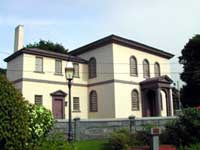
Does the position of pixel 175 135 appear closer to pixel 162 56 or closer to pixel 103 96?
pixel 103 96

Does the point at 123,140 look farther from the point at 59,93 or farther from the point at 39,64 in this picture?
the point at 39,64

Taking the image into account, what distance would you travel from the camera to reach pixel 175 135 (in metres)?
14.2

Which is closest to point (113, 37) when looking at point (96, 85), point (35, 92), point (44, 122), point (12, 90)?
point (96, 85)

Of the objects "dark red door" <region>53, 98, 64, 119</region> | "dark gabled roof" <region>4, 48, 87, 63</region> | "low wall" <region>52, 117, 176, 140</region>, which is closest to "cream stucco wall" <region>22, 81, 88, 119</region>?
"dark red door" <region>53, 98, 64, 119</region>

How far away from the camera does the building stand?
93.4ft

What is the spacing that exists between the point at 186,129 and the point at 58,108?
58.3ft

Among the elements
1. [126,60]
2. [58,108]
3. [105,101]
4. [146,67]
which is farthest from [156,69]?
[58,108]

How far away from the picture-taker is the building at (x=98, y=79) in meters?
28.5

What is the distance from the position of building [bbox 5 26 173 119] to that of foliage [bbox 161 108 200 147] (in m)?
14.6

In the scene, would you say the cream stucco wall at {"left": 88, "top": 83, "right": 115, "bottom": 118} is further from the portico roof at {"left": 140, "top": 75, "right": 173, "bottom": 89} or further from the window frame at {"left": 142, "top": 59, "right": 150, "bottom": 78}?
the window frame at {"left": 142, "top": 59, "right": 150, "bottom": 78}

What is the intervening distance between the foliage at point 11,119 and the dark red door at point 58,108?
20.7 m

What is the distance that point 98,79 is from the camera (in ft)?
103

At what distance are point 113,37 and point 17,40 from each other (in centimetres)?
1060

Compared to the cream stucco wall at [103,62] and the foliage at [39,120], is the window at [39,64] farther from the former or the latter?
the foliage at [39,120]
